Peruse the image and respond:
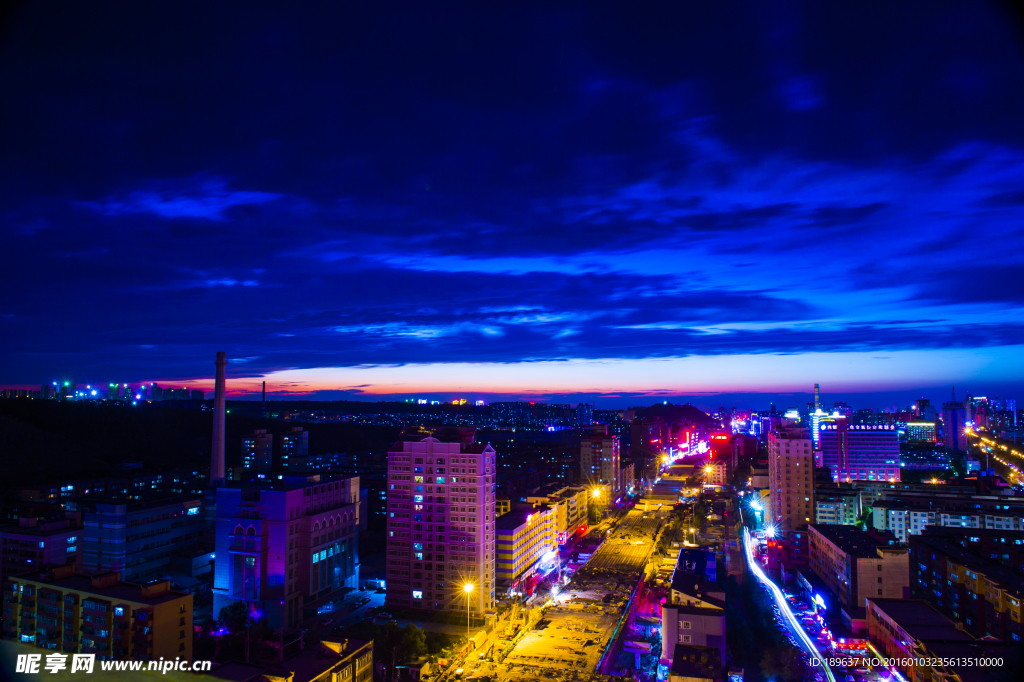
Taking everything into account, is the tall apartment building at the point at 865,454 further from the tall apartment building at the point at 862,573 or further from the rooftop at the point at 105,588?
the rooftop at the point at 105,588

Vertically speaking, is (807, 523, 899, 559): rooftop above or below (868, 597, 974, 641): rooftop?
above

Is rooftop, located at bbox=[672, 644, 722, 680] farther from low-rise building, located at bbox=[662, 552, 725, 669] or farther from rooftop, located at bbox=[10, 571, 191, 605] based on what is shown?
rooftop, located at bbox=[10, 571, 191, 605]

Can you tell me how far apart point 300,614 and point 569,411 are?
175 feet

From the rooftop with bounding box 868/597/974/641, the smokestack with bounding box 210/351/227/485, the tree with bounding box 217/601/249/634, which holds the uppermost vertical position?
the smokestack with bounding box 210/351/227/485

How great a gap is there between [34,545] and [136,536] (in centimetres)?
158

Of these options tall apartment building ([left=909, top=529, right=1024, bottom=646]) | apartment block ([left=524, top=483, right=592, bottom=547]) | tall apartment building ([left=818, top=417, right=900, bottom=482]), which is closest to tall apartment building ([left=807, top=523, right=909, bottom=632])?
tall apartment building ([left=909, top=529, right=1024, bottom=646])

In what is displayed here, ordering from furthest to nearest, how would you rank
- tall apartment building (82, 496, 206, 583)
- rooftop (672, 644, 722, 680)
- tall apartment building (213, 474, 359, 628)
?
tall apartment building (82, 496, 206, 583)
tall apartment building (213, 474, 359, 628)
rooftop (672, 644, 722, 680)

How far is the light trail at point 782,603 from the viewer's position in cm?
870

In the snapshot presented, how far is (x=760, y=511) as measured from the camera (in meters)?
19.1

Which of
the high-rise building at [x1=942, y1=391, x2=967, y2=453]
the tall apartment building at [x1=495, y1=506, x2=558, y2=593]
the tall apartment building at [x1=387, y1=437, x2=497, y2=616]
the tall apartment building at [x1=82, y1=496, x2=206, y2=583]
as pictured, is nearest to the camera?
the tall apartment building at [x1=387, y1=437, x2=497, y2=616]

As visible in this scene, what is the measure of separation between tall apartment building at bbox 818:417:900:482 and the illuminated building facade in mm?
23050

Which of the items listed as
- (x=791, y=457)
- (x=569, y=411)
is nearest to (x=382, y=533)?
(x=791, y=457)

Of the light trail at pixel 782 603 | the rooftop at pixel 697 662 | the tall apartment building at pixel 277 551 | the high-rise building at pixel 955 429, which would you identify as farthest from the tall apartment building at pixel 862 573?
the high-rise building at pixel 955 429

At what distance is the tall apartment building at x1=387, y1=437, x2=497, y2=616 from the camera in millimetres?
10344
